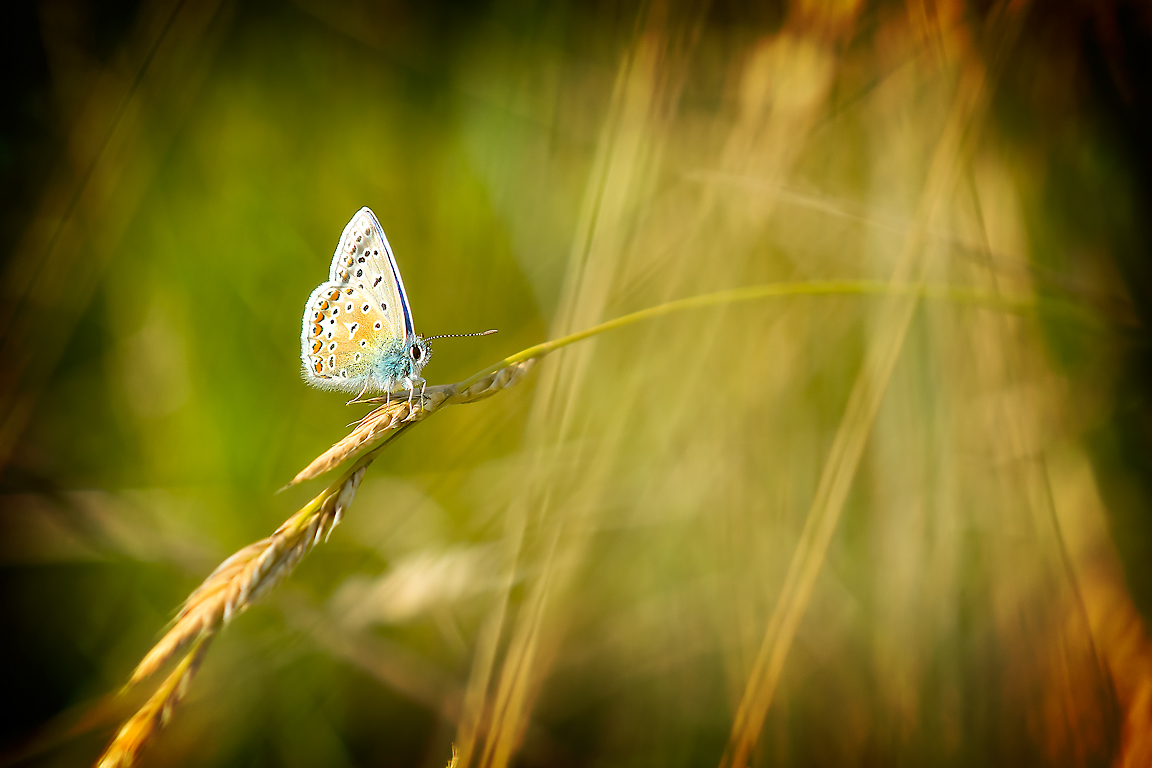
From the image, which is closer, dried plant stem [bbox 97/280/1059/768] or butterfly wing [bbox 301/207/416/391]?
dried plant stem [bbox 97/280/1059/768]

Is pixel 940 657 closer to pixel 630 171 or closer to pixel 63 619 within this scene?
pixel 630 171

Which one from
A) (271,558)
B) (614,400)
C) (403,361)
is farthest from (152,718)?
(614,400)

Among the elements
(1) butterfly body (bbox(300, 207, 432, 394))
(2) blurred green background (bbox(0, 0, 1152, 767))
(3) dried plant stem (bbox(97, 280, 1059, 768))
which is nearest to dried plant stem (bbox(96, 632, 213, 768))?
(3) dried plant stem (bbox(97, 280, 1059, 768))

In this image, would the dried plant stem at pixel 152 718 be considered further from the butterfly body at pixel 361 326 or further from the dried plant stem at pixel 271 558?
the butterfly body at pixel 361 326

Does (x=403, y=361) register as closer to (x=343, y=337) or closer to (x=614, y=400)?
(x=343, y=337)

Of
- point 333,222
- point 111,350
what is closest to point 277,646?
point 111,350

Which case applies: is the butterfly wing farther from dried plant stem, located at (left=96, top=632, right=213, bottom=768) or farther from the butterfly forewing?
dried plant stem, located at (left=96, top=632, right=213, bottom=768)
